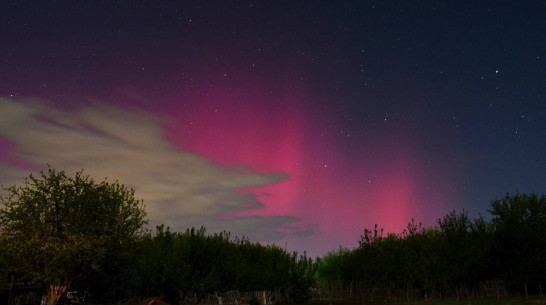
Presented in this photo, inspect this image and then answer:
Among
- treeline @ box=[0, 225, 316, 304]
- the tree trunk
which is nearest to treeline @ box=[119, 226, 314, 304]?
treeline @ box=[0, 225, 316, 304]

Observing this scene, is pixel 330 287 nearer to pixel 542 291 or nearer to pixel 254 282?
pixel 254 282

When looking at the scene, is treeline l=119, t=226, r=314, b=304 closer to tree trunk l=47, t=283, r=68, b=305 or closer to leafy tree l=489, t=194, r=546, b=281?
tree trunk l=47, t=283, r=68, b=305

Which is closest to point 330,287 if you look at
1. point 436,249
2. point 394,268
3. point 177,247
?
point 394,268

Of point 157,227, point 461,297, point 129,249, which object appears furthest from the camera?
point 461,297

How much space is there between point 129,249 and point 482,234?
40242 millimetres

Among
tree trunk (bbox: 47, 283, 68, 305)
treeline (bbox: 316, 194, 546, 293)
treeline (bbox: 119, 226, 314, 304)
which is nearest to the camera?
treeline (bbox: 119, 226, 314, 304)

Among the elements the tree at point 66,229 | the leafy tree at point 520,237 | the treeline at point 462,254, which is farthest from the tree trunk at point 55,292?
the leafy tree at point 520,237

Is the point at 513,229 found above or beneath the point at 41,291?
above

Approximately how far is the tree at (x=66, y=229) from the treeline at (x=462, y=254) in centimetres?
3066

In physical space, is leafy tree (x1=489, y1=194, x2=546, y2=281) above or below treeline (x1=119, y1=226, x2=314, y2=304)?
above

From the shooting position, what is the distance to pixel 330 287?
60219 mm

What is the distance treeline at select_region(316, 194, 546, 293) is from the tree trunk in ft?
115

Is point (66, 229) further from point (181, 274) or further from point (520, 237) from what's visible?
point (520, 237)

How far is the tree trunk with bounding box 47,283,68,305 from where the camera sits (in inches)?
1463
